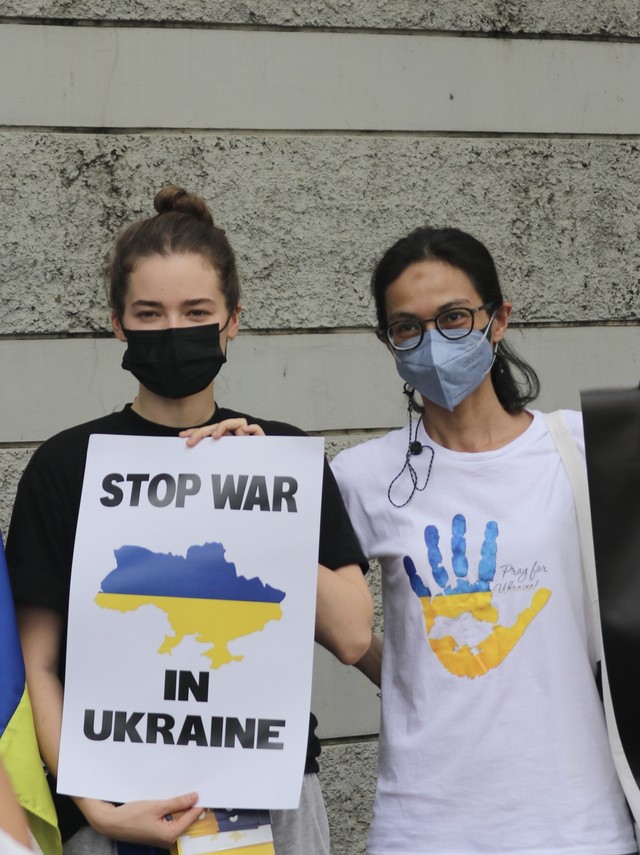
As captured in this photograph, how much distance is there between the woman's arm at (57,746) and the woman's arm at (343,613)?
1.42 ft

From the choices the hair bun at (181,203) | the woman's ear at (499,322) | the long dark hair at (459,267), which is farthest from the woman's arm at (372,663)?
the hair bun at (181,203)

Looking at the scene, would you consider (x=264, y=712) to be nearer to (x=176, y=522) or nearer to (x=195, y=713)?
(x=195, y=713)

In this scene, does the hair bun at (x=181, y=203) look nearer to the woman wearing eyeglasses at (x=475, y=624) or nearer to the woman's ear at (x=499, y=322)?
the woman wearing eyeglasses at (x=475, y=624)

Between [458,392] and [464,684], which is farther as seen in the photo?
[458,392]

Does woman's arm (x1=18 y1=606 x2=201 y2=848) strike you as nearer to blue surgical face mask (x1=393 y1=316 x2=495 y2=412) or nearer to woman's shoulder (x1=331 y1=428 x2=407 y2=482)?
woman's shoulder (x1=331 y1=428 x2=407 y2=482)

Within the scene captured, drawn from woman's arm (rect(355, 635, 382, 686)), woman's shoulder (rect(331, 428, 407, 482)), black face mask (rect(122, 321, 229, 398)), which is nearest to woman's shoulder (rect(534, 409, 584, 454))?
woman's shoulder (rect(331, 428, 407, 482))

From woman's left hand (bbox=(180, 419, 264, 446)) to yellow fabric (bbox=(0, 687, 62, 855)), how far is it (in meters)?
0.61

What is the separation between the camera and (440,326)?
9.49ft

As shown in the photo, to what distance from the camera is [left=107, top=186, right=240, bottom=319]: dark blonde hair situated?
2.68 meters

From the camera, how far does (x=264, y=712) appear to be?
2.48 metres

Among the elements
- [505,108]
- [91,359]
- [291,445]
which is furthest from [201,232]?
[505,108]

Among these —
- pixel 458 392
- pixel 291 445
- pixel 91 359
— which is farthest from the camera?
pixel 91 359

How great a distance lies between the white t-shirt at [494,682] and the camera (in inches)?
102

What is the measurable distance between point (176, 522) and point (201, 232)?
66 centimetres
